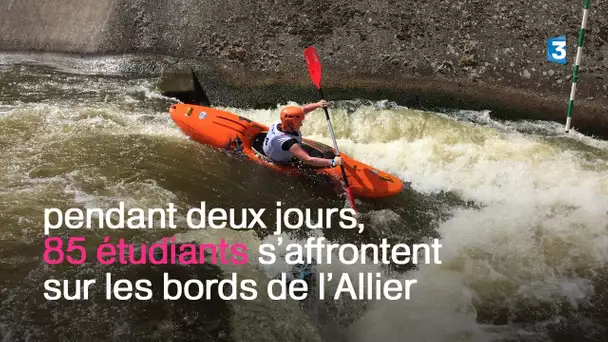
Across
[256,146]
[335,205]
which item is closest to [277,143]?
[256,146]

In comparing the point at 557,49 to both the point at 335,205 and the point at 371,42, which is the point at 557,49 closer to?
the point at 371,42

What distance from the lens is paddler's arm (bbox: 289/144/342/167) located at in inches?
198

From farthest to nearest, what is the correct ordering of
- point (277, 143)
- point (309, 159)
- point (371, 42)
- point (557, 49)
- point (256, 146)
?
point (371, 42) < point (557, 49) < point (256, 146) < point (277, 143) < point (309, 159)

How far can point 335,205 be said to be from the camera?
5.13 metres

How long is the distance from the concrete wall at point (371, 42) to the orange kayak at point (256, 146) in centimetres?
143

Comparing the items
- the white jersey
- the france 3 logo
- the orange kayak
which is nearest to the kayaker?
the white jersey

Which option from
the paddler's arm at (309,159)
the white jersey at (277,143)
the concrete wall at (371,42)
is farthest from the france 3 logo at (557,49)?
the white jersey at (277,143)

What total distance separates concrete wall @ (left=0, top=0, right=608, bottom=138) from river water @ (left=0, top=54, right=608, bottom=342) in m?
0.47

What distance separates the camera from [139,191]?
490cm

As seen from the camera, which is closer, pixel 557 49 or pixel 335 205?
pixel 335 205

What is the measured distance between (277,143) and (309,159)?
1.36 feet

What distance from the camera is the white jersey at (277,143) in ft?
→ 16.9

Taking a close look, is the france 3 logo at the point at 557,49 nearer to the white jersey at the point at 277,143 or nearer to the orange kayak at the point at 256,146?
the orange kayak at the point at 256,146

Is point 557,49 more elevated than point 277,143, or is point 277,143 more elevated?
point 557,49
